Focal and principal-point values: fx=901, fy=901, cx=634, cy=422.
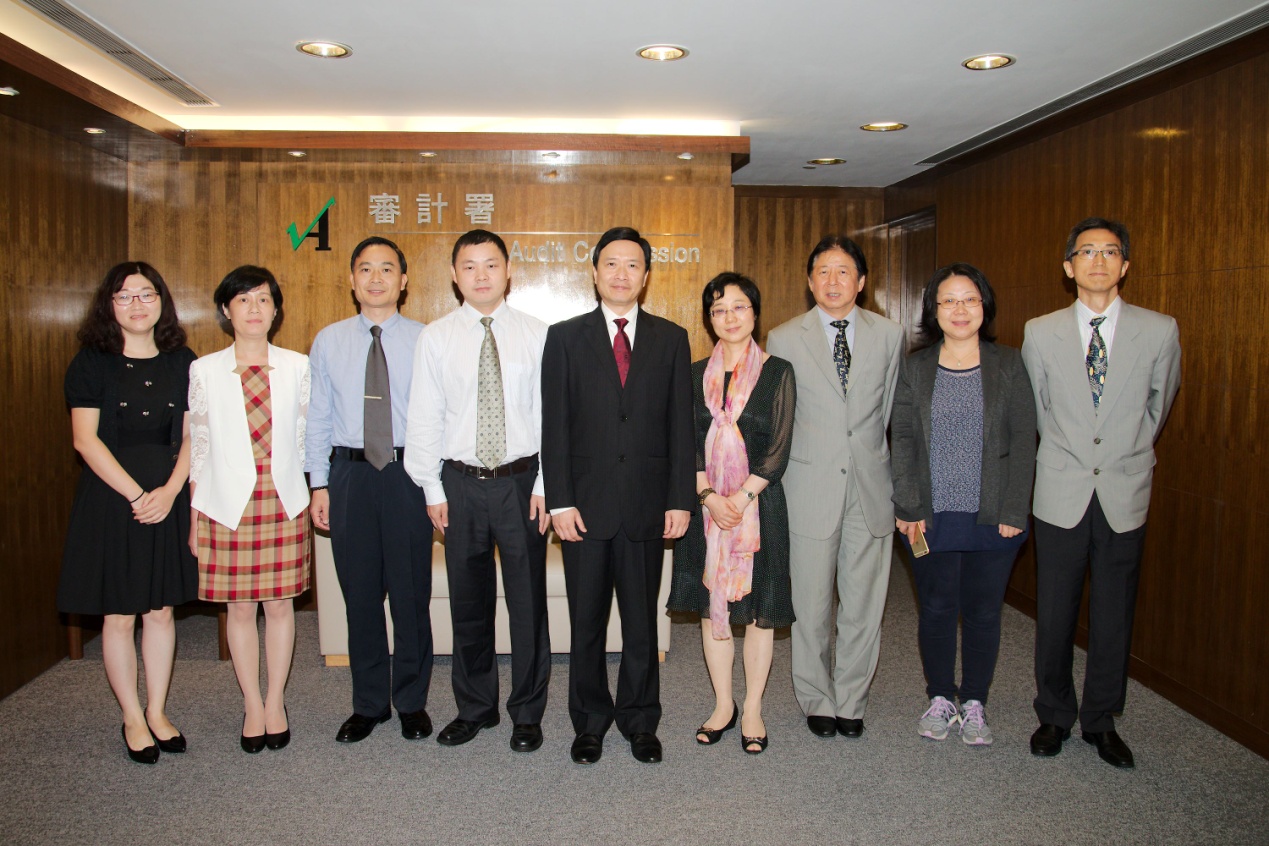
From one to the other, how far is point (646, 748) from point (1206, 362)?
9.98 feet

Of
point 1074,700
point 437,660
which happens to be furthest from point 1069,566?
point 437,660

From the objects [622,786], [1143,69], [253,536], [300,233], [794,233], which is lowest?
[622,786]

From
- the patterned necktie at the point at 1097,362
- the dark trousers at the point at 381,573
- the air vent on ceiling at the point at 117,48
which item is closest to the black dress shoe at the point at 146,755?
the dark trousers at the point at 381,573

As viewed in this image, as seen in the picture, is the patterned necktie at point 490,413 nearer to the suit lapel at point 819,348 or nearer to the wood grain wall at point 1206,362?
the suit lapel at point 819,348

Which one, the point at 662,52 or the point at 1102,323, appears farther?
the point at 662,52

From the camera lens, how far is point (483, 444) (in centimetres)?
344

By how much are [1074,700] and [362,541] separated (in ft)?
9.72

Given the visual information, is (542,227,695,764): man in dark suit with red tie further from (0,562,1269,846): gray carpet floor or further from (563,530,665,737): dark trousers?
(0,562,1269,846): gray carpet floor

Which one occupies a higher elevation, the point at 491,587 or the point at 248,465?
the point at 248,465

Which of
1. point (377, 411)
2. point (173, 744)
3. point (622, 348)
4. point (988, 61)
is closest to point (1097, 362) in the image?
point (988, 61)

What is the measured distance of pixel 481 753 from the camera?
3.59 m

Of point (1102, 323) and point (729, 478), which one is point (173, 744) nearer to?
point (729, 478)

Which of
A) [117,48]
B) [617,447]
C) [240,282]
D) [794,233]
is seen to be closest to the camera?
[617,447]

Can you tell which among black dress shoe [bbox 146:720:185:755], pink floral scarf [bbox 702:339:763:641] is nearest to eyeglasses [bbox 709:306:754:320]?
pink floral scarf [bbox 702:339:763:641]
